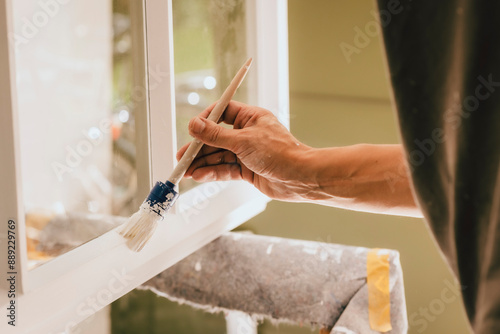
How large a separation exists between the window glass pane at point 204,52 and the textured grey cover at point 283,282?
194mm

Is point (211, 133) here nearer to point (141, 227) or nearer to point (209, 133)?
point (209, 133)

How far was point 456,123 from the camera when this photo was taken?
1.17 feet

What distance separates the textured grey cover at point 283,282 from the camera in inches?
42.9

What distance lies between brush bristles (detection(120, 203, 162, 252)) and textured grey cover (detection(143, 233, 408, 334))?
0.50 m

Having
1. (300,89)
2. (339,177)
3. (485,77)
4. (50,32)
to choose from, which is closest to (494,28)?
(485,77)

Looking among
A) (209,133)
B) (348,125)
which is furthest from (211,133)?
(348,125)

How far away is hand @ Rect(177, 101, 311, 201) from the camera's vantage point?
0.73 m

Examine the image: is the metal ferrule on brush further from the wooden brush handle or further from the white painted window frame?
the white painted window frame

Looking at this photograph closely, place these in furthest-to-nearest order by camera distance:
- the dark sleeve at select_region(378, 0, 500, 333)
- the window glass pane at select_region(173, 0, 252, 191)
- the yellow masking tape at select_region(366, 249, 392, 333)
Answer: the window glass pane at select_region(173, 0, 252, 191)
the yellow masking tape at select_region(366, 249, 392, 333)
the dark sleeve at select_region(378, 0, 500, 333)

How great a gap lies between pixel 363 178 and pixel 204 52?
28.0 inches

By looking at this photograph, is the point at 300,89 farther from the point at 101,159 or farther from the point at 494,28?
the point at 494,28

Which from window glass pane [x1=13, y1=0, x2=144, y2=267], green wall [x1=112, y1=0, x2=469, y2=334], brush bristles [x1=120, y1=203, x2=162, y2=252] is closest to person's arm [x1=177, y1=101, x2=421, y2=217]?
brush bristles [x1=120, y1=203, x2=162, y2=252]

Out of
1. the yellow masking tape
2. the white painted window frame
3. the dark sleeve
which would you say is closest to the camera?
the dark sleeve

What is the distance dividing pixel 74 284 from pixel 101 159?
0.37 meters
